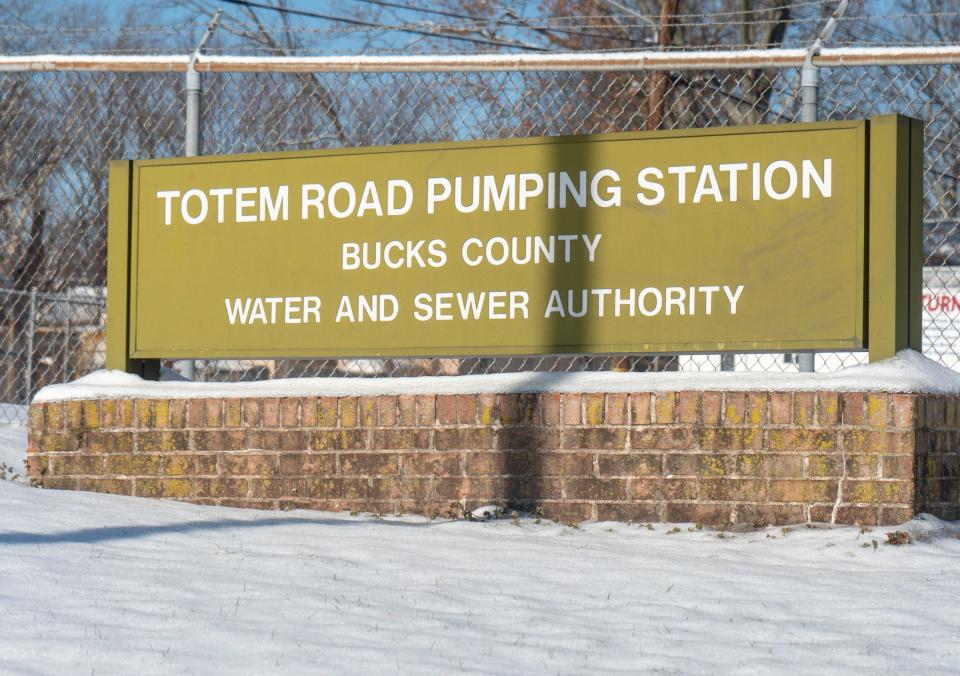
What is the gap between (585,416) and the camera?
19.5ft

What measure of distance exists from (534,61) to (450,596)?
3057 mm

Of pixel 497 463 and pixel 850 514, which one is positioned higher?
pixel 497 463

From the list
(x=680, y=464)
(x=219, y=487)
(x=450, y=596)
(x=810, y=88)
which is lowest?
(x=450, y=596)

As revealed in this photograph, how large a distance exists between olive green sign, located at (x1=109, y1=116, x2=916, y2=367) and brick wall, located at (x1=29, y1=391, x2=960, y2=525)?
353 millimetres

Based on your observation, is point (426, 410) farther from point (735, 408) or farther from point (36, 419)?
point (36, 419)

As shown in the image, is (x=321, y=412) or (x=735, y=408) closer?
(x=735, y=408)

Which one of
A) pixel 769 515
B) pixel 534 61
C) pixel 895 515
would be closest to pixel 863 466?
pixel 895 515

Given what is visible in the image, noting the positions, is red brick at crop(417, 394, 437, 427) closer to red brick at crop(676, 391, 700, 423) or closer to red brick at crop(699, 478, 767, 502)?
red brick at crop(676, 391, 700, 423)

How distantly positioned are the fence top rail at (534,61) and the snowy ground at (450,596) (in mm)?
2134

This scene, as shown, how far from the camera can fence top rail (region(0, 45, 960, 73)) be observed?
6.02 metres

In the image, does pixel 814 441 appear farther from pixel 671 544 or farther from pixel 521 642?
pixel 521 642

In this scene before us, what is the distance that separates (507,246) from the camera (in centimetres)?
634

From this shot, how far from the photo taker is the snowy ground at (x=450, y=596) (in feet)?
11.6

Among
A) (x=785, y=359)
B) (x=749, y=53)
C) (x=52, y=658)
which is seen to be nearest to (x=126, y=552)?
(x=52, y=658)
